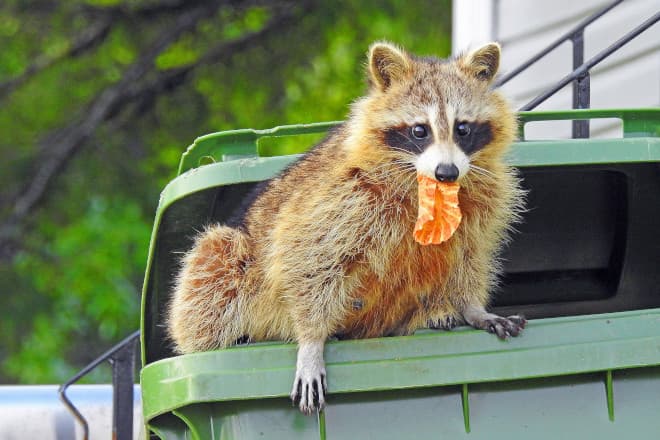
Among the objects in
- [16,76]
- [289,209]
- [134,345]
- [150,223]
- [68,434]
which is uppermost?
[16,76]

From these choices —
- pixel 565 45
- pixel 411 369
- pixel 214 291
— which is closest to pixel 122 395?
pixel 214 291

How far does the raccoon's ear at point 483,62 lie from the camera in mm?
3119

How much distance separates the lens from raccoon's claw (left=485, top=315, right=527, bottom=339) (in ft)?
8.57

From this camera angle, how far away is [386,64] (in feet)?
10.2

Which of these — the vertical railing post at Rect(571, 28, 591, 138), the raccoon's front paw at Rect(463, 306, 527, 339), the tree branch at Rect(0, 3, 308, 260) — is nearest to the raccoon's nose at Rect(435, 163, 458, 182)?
the raccoon's front paw at Rect(463, 306, 527, 339)

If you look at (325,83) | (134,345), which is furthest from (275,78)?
(134,345)

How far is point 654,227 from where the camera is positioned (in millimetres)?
3295

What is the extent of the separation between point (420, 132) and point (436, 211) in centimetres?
22

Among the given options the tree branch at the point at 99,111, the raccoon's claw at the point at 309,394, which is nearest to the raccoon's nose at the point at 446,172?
the raccoon's claw at the point at 309,394

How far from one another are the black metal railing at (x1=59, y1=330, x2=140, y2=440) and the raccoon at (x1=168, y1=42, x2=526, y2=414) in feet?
1.19

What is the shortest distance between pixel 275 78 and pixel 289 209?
21.4 feet

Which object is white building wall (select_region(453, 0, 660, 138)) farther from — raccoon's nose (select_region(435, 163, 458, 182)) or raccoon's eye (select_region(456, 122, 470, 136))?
raccoon's nose (select_region(435, 163, 458, 182))

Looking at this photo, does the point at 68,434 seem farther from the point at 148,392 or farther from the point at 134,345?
the point at 148,392

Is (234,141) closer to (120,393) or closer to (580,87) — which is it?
(120,393)
